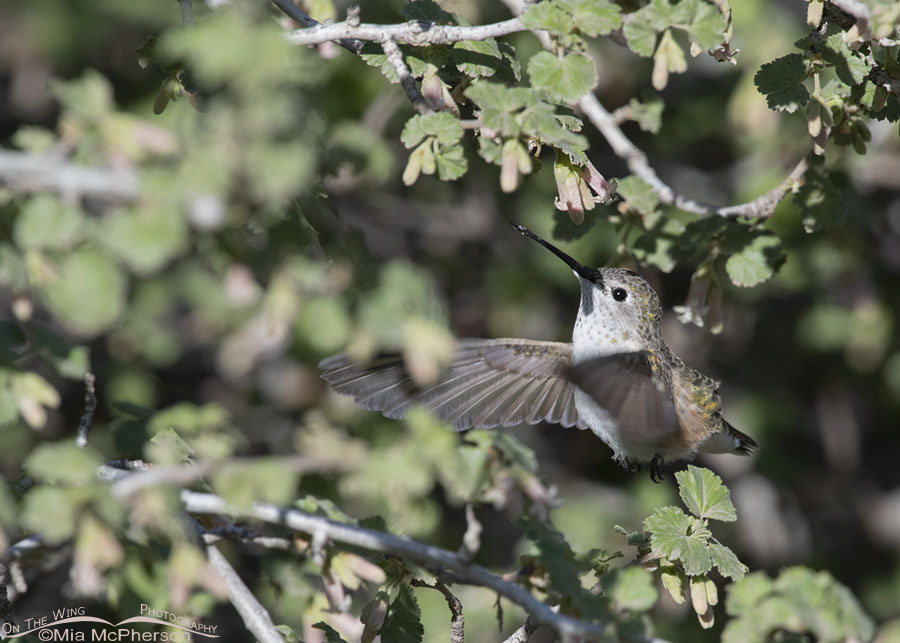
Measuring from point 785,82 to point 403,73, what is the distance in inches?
35.9

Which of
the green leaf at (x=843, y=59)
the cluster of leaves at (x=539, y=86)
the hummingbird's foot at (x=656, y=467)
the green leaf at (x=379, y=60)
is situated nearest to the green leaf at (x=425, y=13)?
the cluster of leaves at (x=539, y=86)

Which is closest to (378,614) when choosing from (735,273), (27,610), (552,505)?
(552,505)

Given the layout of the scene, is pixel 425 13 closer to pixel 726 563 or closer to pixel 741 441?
pixel 726 563

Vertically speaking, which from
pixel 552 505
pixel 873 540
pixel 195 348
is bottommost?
pixel 873 540

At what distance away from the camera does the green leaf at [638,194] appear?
2619 millimetres

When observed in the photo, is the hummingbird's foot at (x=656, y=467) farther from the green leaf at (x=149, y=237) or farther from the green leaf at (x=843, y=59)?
the green leaf at (x=149, y=237)

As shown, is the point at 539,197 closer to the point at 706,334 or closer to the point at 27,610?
the point at 706,334

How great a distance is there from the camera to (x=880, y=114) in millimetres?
2428

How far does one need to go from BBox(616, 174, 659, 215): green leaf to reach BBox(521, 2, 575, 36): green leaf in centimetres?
71

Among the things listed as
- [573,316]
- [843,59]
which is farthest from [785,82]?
[573,316]

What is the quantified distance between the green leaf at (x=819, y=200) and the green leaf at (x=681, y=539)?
867 mm

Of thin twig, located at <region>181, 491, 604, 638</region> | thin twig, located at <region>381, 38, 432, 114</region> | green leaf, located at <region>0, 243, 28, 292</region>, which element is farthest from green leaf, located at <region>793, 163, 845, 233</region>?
green leaf, located at <region>0, 243, 28, 292</region>

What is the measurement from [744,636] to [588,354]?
1.43 m

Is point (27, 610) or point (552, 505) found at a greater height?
point (552, 505)
